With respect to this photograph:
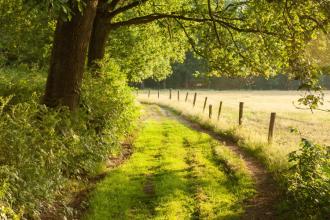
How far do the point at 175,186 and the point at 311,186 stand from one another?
12.5 feet

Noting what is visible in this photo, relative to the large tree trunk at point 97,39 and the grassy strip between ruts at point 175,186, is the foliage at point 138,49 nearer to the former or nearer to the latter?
the large tree trunk at point 97,39

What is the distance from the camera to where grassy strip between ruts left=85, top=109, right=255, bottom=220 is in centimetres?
954

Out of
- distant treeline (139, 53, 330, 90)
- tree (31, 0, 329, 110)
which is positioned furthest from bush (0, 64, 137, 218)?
distant treeline (139, 53, 330, 90)

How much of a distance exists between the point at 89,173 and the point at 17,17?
46.9 ft

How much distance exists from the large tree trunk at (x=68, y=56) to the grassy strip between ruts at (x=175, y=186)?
2493mm

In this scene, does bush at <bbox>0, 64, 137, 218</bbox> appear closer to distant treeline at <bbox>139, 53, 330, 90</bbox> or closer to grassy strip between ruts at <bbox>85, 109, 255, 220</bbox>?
grassy strip between ruts at <bbox>85, 109, 255, 220</bbox>

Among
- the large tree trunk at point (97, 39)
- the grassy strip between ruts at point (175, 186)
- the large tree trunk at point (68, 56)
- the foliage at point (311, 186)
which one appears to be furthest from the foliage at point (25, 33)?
the foliage at point (311, 186)

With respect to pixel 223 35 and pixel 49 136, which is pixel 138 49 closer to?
pixel 223 35

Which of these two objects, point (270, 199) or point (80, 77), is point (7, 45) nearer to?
point (80, 77)

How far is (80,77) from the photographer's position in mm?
11500

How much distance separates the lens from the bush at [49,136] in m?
6.95

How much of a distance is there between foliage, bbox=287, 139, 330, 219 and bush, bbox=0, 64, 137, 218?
4.64 meters

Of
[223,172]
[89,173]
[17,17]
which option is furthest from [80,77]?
[17,17]

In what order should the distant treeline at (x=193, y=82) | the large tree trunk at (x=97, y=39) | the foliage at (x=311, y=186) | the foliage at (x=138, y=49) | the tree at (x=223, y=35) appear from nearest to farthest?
the foliage at (x=311, y=186) < the tree at (x=223, y=35) < the large tree trunk at (x=97, y=39) < the foliage at (x=138, y=49) < the distant treeline at (x=193, y=82)
